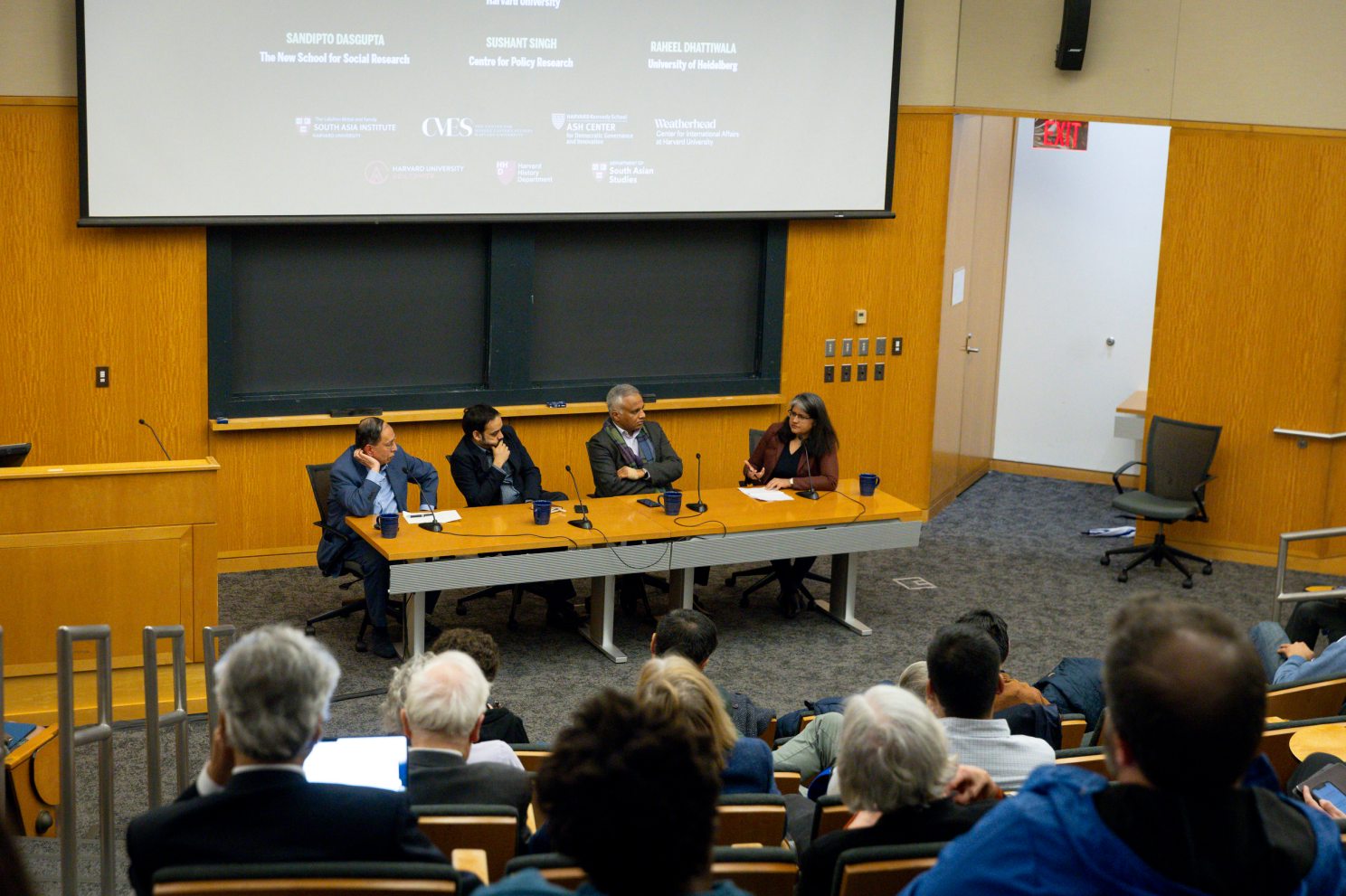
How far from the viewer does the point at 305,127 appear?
7.38 meters

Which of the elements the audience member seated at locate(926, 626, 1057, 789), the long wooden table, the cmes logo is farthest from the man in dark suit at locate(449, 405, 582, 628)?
the audience member seated at locate(926, 626, 1057, 789)

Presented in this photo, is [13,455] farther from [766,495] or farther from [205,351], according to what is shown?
[766,495]

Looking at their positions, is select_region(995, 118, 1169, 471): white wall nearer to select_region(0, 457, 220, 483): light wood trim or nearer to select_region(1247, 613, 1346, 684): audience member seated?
select_region(1247, 613, 1346, 684): audience member seated

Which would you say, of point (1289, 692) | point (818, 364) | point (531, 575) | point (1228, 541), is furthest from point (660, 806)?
point (1228, 541)

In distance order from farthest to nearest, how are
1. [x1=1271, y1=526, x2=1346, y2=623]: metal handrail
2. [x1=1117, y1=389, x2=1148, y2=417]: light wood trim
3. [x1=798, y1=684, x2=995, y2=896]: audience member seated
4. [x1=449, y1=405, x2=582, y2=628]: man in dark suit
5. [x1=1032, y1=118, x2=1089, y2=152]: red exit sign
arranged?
[x1=1032, y1=118, x2=1089, y2=152]: red exit sign < [x1=1117, y1=389, x2=1148, y2=417]: light wood trim < [x1=449, y1=405, x2=582, y2=628]: man in dark suit < [x1=1271, y1=526, x2=1346, y2=623]: metal handrail < [x1=798, y1=684, x2=995, y2=896]: audience member seated

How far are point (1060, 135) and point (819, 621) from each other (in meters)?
4.44

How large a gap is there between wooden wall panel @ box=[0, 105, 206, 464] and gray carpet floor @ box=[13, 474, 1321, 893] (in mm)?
1022

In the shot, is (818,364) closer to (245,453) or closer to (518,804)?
(245,453)

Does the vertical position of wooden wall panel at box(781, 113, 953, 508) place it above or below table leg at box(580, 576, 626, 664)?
above

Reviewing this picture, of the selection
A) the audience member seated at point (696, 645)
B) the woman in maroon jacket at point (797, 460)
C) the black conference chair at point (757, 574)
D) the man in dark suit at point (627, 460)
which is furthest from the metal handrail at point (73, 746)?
the black conference chair at point (757, 574)

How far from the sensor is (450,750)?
3246 mm

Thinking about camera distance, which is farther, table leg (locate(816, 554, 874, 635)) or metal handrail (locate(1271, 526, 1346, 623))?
table leg (locate(816, 554, 874, 635))

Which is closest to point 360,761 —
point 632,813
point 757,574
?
point 632,813

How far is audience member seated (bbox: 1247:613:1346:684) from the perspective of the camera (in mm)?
4867
